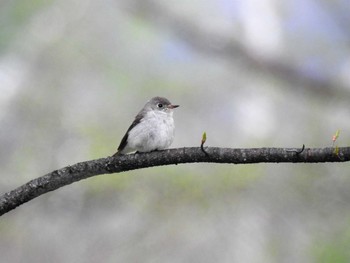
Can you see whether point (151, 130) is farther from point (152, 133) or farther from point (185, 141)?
point (185, 141)

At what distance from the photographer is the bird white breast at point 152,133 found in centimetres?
574

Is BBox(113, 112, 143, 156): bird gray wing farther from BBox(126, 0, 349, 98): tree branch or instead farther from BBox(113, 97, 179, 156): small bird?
BBox(126, 0, 349, 98): tree branch

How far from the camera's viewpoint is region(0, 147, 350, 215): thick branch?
366 centimetres

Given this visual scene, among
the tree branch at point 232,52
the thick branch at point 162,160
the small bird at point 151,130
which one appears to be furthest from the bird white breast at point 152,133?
the tree branch at point 232,52

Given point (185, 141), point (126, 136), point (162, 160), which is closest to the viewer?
point (162, 160)

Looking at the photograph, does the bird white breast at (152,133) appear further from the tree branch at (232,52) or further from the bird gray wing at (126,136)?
the tree branch at (232,52)

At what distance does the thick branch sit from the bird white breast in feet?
4.47

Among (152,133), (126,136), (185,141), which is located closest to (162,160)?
(152,133)

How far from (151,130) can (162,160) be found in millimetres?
1744

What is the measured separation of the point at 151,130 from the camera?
5.84 m

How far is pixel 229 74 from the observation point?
578 inches

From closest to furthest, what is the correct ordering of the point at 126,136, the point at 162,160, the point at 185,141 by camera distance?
1. the point at 162,160
2. the point at 126,136
3. the point at 185,141

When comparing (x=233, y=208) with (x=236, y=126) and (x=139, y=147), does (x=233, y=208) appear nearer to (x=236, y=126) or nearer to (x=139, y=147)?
(x=236, y=126)

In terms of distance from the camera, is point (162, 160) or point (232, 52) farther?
point (232, 52)
